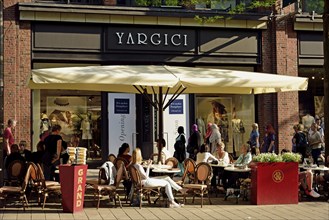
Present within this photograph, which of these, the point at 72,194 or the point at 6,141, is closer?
the point at 72,194

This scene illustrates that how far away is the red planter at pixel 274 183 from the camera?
11969 millimetres

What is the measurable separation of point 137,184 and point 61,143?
2478 millimetres

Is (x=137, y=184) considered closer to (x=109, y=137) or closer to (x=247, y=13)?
(x=109, y=137)

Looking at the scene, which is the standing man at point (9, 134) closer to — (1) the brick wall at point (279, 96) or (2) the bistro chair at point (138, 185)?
(2) the bistro chair at point (138, 185)

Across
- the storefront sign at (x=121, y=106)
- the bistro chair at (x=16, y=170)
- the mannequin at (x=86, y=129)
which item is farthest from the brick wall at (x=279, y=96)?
the bistro chair at (x=16, y=170)

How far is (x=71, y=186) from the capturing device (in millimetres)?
10820

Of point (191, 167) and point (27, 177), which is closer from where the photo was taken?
point (27, 177)

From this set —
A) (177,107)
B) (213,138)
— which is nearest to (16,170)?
(213,138)

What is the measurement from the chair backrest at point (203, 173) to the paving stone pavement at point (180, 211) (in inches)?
21.9

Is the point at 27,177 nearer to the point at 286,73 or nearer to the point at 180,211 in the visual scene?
the point at 180,211

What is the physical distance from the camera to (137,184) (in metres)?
11.7

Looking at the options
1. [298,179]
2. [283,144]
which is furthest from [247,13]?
[298,179]

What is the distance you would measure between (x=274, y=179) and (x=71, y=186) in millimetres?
4357

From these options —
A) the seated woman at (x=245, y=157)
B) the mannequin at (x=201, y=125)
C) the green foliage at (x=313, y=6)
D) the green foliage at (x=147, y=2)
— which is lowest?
the seated woman at (x=245, y=157)
